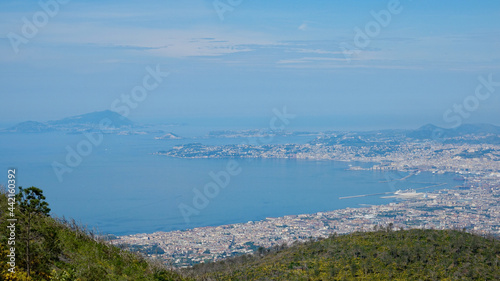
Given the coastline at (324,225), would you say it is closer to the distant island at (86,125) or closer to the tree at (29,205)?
the tree at (29,205)

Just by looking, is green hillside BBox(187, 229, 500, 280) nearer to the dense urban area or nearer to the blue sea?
the dense urban area

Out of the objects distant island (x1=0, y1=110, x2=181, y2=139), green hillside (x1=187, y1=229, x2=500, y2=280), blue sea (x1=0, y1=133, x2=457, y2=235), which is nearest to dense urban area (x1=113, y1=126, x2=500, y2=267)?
green hillside (x1=187, y1=229, x2=500, y2=280)

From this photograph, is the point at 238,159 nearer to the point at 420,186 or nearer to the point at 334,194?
the point at 334,194

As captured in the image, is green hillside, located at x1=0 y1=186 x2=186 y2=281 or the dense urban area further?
the dense urban area

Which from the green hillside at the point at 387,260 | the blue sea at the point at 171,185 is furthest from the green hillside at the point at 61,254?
the blue sea at the point at 171,185

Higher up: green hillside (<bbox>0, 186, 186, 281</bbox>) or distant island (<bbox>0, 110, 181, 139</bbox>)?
distant island (<bbox>0, 110, 181, 139</bbox>)

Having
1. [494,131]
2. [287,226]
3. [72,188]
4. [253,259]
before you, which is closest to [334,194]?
[287,226]

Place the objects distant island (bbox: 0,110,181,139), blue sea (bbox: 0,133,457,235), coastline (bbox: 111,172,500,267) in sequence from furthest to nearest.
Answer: distant island (bbox: 0,110,181,139) < blue sea (bbox: 0,133,457,235) < coastline (bbox: 111,172,500,267)
